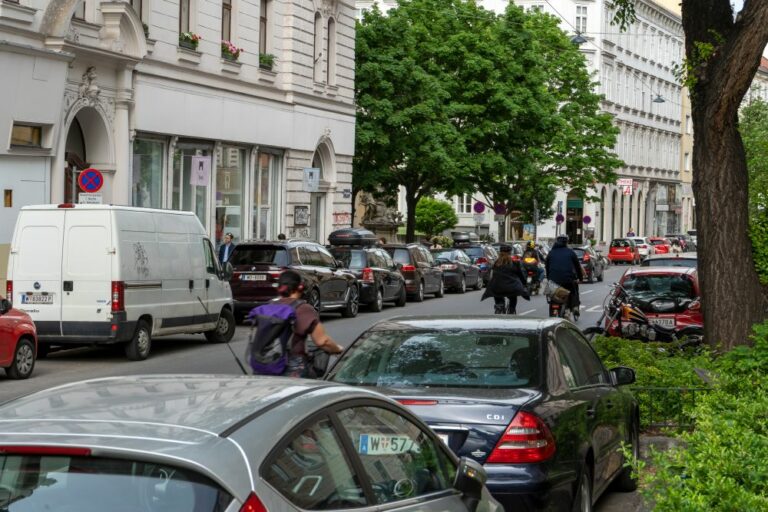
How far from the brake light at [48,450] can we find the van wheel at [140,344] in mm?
16592

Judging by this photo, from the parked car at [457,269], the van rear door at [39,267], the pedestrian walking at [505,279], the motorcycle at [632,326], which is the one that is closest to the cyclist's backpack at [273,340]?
the van rear door at [39,267]

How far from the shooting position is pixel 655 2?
103m

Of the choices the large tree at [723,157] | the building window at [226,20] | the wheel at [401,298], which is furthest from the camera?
the building window at [226,20]

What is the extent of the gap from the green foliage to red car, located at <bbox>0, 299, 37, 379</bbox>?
193ft

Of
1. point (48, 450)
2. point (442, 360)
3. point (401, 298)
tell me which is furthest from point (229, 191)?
point (48, 450)

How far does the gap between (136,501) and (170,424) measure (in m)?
0.38

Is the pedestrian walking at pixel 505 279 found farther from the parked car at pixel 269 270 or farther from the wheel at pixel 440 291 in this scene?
the wheel at pixel 440 291

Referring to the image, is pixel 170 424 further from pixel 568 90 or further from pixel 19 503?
pixel 568 90

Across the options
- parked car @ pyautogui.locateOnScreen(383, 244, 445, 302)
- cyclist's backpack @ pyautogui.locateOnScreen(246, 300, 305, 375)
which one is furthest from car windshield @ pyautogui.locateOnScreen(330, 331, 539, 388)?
parked car @ pyautogui.locateOnScreen(383, 244, 445, 302)

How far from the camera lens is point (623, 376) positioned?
9906 mm

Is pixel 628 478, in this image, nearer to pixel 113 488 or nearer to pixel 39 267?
pixel 113 488

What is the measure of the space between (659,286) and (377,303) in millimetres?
12549

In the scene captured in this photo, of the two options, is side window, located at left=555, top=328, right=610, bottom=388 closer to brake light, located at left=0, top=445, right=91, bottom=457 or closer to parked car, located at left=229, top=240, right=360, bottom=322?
brake light, located at left=0, top=445, right=91, bottom=457

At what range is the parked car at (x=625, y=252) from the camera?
255 ft
